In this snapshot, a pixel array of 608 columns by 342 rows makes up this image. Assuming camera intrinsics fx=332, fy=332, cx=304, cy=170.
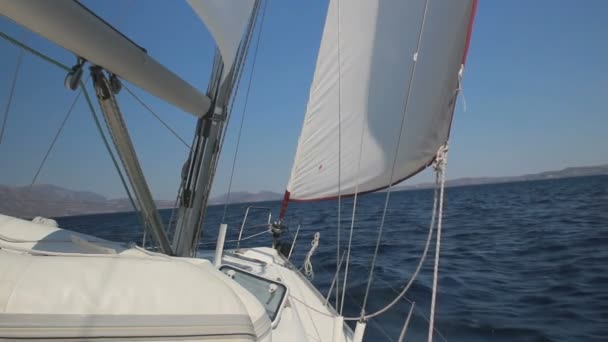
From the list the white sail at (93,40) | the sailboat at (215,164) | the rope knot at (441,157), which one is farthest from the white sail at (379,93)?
the white sail at (93,40)

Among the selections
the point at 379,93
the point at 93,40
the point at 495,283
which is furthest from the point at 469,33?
the point at 495,283

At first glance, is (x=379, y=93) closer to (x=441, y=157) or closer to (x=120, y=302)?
(x=441, y=157)

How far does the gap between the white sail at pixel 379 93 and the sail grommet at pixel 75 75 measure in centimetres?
154

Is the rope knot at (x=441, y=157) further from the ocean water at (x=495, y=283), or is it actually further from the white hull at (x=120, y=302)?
the white hull at (x=120, y=302)

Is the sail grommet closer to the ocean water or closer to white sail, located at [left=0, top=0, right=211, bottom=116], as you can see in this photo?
white sail, located at [left=0, top=0, right=211, bottom=116]

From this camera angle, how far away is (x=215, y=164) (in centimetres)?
273

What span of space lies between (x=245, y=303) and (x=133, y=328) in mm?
318

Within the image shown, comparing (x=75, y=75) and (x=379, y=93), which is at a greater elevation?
(x=379, y=93)

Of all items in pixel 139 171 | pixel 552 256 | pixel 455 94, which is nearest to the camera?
pixel 139 171

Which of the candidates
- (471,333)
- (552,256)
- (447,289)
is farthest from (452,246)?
(471,333)

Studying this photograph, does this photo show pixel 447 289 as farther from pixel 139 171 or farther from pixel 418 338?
pixel 139 171

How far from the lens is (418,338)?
3037 mm

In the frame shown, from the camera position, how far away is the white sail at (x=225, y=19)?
160cm

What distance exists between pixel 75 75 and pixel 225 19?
78cm
